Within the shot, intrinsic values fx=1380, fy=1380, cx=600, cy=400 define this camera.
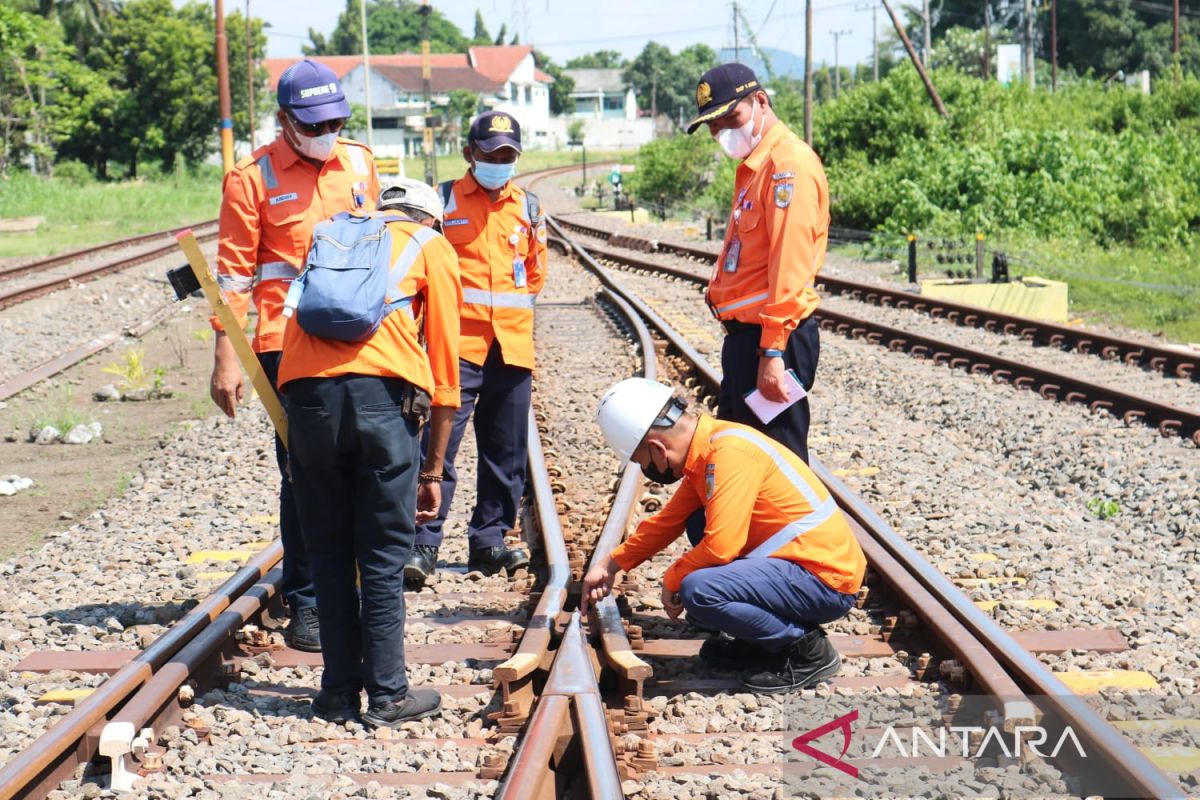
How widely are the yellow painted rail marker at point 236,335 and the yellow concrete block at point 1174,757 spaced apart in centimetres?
303

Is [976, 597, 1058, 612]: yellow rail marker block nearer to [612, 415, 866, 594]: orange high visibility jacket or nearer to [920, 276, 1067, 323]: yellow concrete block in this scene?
[612, 415, 866, 594]: orange high visibility jacket

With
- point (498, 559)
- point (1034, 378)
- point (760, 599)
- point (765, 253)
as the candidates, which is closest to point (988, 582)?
point (760, 599)

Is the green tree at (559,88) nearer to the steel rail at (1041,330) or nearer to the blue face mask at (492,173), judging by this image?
the steel rail at (1041,330)

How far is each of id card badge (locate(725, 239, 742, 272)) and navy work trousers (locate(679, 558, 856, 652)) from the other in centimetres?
127

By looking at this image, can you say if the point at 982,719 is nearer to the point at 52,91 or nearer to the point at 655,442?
the point at 655,442

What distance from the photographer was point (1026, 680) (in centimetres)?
438

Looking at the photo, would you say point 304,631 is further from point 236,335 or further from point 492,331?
point 492,331

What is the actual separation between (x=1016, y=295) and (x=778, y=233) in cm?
1322

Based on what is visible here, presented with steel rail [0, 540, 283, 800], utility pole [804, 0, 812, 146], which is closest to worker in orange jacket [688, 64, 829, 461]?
steel rail [0, 540, 283, 800]

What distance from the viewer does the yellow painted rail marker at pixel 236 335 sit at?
5.00 m

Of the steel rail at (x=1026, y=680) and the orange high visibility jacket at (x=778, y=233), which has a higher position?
the orange high visibility jacket at (x=778, y=233)

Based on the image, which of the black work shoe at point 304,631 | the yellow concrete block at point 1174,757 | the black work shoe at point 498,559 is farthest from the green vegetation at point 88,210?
the yellow concrete block at point 1174,757

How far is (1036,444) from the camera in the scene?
9.10 meters

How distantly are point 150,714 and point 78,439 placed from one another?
6839 mm
